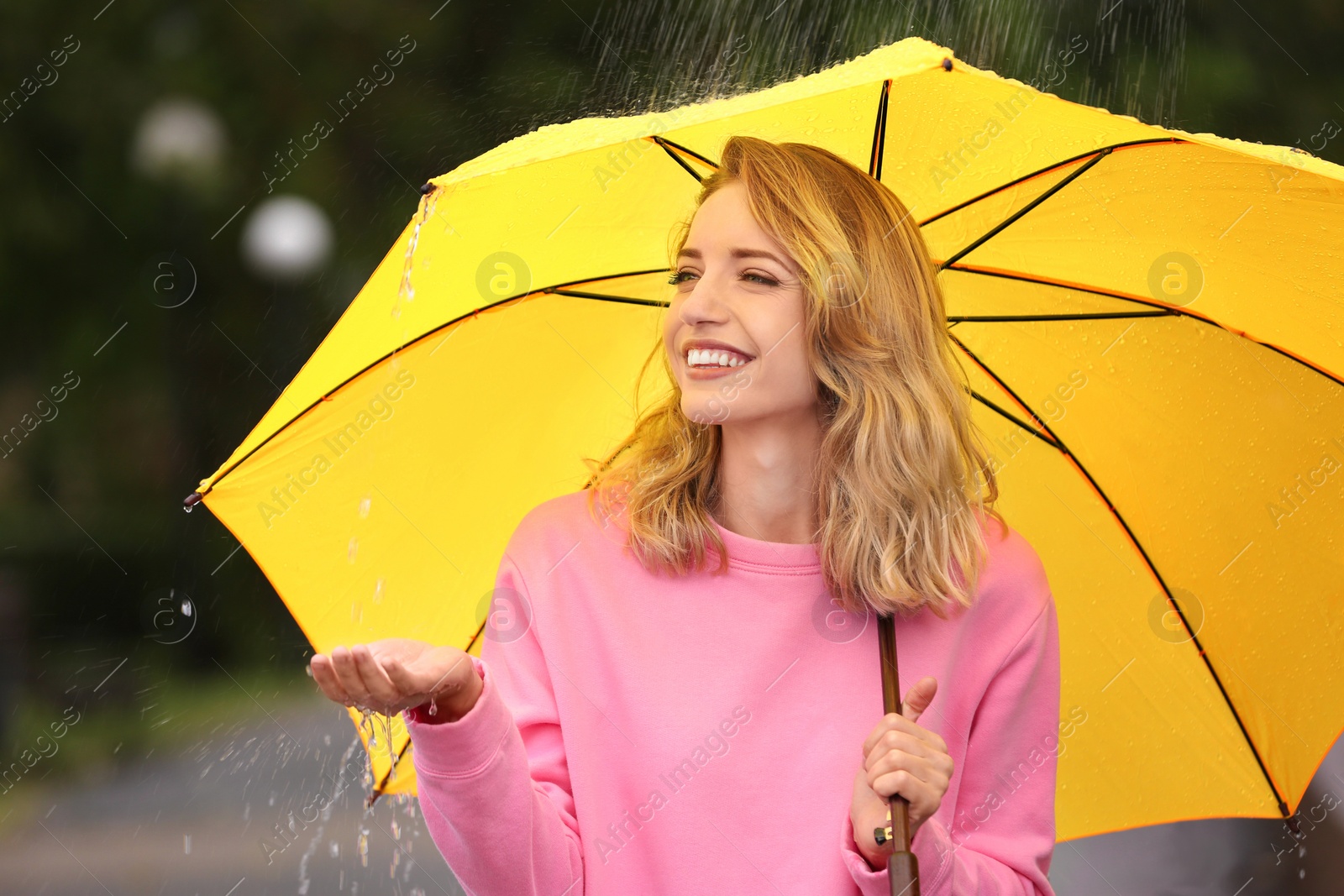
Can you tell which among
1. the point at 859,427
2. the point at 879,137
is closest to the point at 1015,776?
the point at 859,427

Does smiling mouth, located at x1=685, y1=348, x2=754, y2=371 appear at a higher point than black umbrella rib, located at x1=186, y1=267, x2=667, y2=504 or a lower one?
lower

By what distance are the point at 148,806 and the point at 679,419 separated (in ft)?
20.4

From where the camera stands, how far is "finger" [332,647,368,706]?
5.00 ft

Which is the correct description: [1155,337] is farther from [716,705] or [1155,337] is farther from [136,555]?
[136,555]

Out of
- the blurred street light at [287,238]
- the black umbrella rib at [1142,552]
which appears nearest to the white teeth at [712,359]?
the black umbrella rib at [1142,552]

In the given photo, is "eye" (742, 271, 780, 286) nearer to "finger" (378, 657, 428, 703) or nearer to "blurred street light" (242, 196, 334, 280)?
"finger" (378, 657, 428, 703)

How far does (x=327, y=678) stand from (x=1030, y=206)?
4.88 feet

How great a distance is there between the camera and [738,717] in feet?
7.29

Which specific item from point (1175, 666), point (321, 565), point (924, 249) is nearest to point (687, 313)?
point (924, 249)

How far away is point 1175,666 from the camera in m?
2.80

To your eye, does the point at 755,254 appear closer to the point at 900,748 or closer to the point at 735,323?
the point at 735,323

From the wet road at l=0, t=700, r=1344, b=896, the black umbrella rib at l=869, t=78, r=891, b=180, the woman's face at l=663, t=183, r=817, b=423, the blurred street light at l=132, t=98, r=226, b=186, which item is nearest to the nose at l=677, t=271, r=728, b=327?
the woman's face at l=663, t=183, r=817, b=423

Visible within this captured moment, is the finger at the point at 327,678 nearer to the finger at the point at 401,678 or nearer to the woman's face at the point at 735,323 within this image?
the finger at the point at 401,678

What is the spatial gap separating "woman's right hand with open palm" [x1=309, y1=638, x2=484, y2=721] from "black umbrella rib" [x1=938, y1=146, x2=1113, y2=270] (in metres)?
1.18
